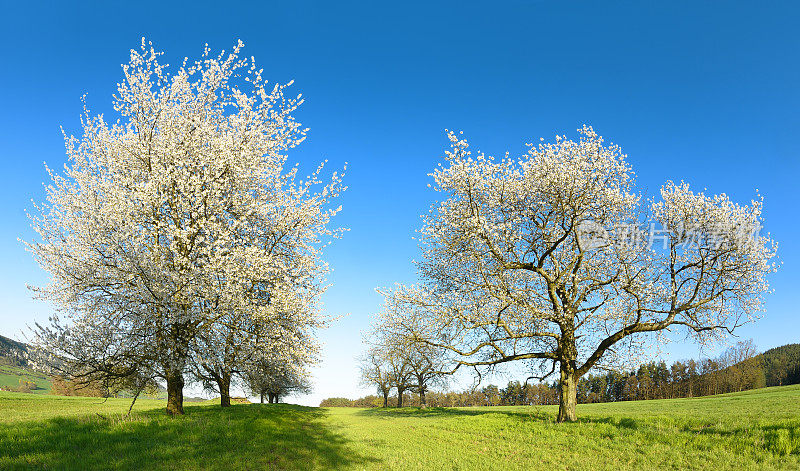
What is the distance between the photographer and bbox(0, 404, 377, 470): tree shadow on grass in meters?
9.34

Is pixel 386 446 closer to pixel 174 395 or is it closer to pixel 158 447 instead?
pixel 158 447

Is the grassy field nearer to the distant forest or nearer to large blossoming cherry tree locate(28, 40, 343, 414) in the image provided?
large blossoming cherry tree locate(28, 40, 343, 414)

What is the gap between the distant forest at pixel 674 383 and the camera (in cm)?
9131

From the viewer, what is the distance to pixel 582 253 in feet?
61.7

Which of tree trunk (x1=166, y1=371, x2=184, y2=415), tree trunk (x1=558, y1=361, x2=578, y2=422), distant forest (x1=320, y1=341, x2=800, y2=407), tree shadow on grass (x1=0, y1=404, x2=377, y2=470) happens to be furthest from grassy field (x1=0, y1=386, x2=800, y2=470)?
distant forest (x1=320, y1=341, x2=800, y2=407)

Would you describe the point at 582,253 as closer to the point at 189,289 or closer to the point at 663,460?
the point at 663,460

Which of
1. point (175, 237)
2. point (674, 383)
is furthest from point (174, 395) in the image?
point (674, 383)

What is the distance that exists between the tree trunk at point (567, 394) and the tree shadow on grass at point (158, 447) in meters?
11.0

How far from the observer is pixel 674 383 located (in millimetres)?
103312

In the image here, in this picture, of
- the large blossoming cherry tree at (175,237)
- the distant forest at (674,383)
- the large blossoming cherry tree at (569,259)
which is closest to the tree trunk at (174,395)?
the large blossoming cherry tree at (175,237)

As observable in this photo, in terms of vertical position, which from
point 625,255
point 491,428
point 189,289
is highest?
point 625,255

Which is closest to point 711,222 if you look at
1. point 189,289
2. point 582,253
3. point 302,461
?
point 582,253

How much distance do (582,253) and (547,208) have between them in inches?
114

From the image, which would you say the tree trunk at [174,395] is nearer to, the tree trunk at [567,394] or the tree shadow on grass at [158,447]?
the tree shadow on grass at [158,447]
